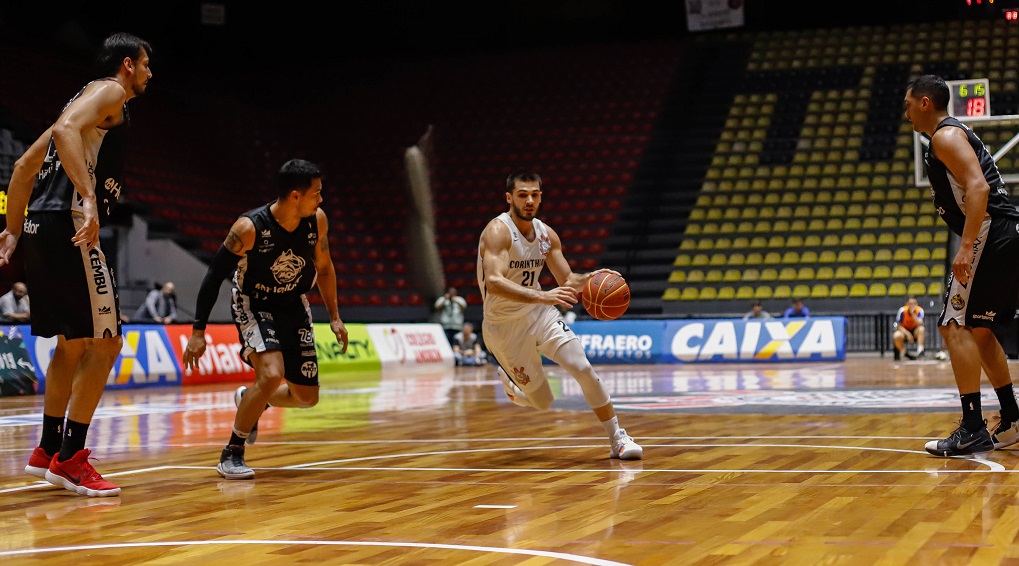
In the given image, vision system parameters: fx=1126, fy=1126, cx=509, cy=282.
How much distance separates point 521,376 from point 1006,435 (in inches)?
105

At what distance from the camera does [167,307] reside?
18.4 meters

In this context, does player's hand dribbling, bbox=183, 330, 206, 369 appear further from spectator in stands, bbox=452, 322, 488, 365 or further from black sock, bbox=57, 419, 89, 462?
spectator in stands, bbox=452, 322, 488, 365

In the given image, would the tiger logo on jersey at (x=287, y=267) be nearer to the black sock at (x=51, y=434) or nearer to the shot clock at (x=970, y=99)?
the black sock at (x=51, y=434)

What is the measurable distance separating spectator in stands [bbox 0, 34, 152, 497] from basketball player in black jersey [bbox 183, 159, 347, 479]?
608 mm

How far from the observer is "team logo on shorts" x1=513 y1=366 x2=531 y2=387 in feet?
21.5

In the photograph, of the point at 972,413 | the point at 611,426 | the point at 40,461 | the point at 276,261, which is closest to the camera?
the point at 40,461

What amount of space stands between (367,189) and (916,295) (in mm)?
13369

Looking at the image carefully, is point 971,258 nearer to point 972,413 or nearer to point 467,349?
point 972,413

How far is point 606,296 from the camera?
20.1 ft

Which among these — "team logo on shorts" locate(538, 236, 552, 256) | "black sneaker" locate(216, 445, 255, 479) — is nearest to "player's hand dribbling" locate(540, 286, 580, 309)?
"team logo on shorts" locate(538, 236, 552, 256)

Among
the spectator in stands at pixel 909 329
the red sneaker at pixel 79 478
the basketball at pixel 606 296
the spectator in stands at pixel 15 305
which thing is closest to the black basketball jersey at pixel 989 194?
the basketball at pixel 606 296

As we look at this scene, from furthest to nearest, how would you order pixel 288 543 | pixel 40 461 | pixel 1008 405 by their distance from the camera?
pixel 1008 405 → pixel 40 461 → pixel 288 543

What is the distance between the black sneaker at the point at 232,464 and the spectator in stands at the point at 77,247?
66 centimetres

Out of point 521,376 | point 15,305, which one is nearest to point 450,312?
point 15,305
